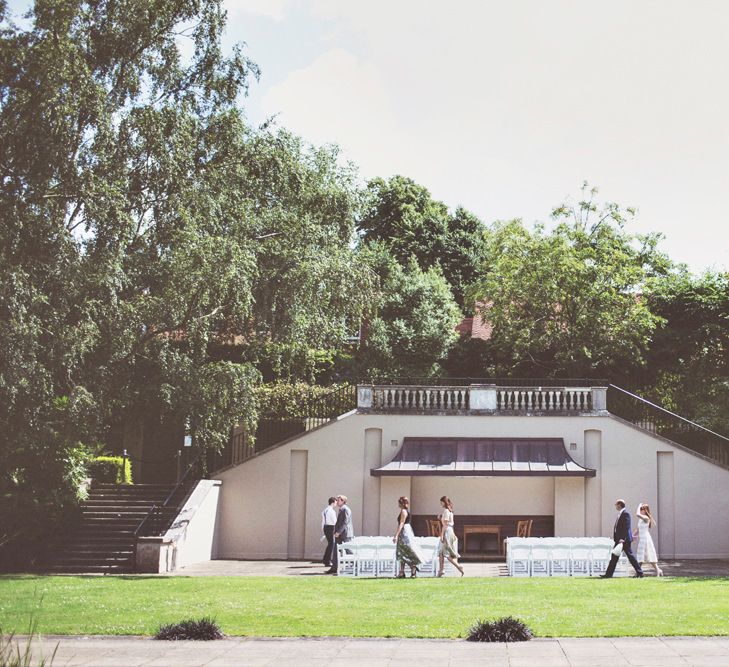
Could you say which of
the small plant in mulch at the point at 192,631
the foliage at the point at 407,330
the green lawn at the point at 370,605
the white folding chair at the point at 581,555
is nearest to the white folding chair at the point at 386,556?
the green lawn at the point at 370,605

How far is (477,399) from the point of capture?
28094 millimetres

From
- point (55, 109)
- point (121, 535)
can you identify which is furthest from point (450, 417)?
point (55, 109)

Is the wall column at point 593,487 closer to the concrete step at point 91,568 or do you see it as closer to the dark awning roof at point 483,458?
the dark awning roof at point 483,458

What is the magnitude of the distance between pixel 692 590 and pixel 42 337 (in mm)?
12733

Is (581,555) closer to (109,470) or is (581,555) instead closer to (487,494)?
(487,494)

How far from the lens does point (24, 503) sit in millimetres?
22578

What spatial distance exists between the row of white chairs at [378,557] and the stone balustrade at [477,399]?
7339 mm

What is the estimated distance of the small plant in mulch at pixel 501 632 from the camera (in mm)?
11461

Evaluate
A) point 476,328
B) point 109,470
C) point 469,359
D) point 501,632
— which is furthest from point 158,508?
point 476,328

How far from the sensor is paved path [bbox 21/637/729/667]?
1020 centimetres

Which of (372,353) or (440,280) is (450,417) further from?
(440,280)

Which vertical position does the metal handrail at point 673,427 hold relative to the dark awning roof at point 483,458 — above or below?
above

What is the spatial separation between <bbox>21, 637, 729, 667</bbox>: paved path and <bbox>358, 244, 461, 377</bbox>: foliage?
913 inches

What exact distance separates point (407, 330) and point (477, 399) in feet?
23.4
